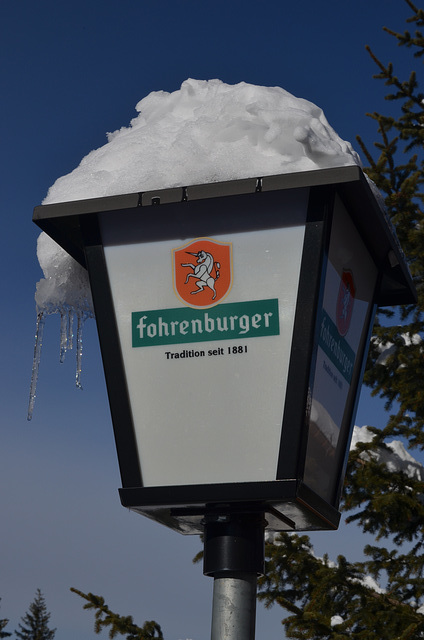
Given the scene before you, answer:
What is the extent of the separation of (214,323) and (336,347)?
0.37 m

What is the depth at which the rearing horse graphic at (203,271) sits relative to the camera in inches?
79.3

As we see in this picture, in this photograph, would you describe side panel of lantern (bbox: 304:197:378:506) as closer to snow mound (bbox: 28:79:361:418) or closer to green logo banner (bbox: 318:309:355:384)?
green logo banner (bbox: 318:309:355:384)

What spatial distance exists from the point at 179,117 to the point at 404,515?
4.29 metres

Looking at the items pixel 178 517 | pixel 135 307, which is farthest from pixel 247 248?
pixel 178 517

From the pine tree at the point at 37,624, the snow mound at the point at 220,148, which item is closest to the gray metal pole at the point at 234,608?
the snow mound at the point at 220,148

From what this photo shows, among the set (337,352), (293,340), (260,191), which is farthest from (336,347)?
(260,191)

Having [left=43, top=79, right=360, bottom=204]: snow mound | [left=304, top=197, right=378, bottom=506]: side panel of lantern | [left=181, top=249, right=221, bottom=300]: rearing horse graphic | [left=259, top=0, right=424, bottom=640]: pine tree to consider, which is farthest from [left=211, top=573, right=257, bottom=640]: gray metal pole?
[left=259, top=0, right=424, bottom=640]: pine tree

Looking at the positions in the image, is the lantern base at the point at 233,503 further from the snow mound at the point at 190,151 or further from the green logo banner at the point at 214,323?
the snow mound at the point at 190,151

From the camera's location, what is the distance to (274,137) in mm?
2170

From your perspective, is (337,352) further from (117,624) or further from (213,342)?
(117,624)

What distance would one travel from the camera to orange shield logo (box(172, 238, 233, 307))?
200 cm

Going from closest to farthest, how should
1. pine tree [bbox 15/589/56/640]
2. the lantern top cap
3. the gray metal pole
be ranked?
the gray metal pole
the lantern top cap
pine tree [bbox 15/589/56/640]

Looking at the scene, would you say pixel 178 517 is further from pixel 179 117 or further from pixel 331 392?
pixel 179 117

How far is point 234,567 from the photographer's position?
1.91 meters
